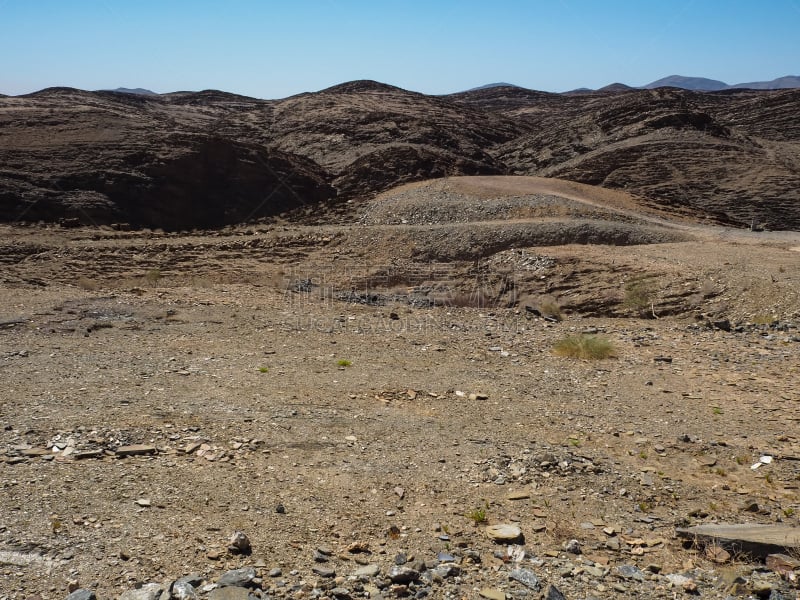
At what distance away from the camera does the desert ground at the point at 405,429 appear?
406cm

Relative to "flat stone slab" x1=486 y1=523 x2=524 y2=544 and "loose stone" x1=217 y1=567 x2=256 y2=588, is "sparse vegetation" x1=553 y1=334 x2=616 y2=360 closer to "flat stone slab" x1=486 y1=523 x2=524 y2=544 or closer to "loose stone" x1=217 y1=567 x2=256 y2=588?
"flat stone slab" x1=486 y1=523 x2=524 y2=544

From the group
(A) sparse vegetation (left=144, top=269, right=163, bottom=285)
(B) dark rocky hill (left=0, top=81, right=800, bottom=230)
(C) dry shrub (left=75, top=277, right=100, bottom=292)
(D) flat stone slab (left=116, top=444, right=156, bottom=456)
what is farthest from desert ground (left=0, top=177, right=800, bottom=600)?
(B) dark rocky hill (left=0, top=81, right=800, bottom=230)

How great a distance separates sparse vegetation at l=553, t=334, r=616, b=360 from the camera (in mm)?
8914

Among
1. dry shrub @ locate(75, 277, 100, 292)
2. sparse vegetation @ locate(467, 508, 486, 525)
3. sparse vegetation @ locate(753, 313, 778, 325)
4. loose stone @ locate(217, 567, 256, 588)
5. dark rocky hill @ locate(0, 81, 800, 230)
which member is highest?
dark rocky hill @ locate(0, 81, 800, 230)

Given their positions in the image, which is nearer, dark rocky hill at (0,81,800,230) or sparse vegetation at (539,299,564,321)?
sparse vegetation at (539,299,564,321)

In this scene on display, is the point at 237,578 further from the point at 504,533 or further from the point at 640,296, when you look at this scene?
the point at 640,296

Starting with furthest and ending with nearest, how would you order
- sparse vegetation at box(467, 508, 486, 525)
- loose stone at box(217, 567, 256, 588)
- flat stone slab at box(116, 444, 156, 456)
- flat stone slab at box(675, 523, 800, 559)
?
1. flat stone slab at box(116, 444, 156, 456)
2. sparse vegetation at box(467, 508, 486, 525)
3. flat stone slab at box(675, 523, 800, 559)
4. loose stone at box(217, 567, 256, 588)

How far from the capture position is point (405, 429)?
20.8ft

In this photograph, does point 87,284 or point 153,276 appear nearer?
point 87,284

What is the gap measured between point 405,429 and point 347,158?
974 inches

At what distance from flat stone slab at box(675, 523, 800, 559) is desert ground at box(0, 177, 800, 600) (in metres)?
0.05

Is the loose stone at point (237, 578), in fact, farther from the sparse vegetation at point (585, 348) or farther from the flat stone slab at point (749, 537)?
the sparse vegetation at point (585, 348)

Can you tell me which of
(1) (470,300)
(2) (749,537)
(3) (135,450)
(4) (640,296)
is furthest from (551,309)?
(3) (135,450)

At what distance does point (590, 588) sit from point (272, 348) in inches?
237
